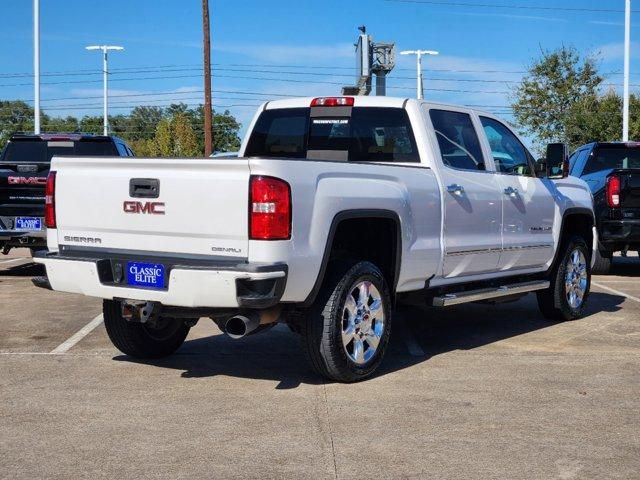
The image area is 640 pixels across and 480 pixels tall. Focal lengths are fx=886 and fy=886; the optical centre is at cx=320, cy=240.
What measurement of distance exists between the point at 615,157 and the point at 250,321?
10181mm

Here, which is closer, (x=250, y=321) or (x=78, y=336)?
(x=250, y=321)

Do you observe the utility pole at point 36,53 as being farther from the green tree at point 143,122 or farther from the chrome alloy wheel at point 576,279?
the green tree at point 143,122

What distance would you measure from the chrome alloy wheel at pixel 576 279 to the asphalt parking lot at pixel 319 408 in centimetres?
58

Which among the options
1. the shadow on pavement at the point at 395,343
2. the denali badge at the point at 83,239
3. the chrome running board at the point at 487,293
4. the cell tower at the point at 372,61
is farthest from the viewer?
the cell tower at the point at 372,61

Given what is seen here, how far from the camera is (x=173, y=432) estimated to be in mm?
4773

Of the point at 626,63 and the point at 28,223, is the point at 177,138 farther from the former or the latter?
the point at 28,223

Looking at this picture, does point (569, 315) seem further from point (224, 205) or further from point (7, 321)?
point (7, 321)

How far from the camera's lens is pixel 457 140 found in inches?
284

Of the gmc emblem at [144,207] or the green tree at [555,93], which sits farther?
the green tree at [555,93]

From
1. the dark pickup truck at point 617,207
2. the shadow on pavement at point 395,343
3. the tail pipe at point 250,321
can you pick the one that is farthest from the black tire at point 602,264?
the tail pipe at point 250,321

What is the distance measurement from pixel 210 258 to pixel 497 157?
3377 mm

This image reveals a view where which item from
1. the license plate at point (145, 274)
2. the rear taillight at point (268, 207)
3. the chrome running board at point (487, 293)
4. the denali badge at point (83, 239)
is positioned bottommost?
the chrome running board at point (487, 293)

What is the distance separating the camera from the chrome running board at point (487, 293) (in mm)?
6637

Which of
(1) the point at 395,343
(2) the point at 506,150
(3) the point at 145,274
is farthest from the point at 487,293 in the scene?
(3) the point at 145,274
